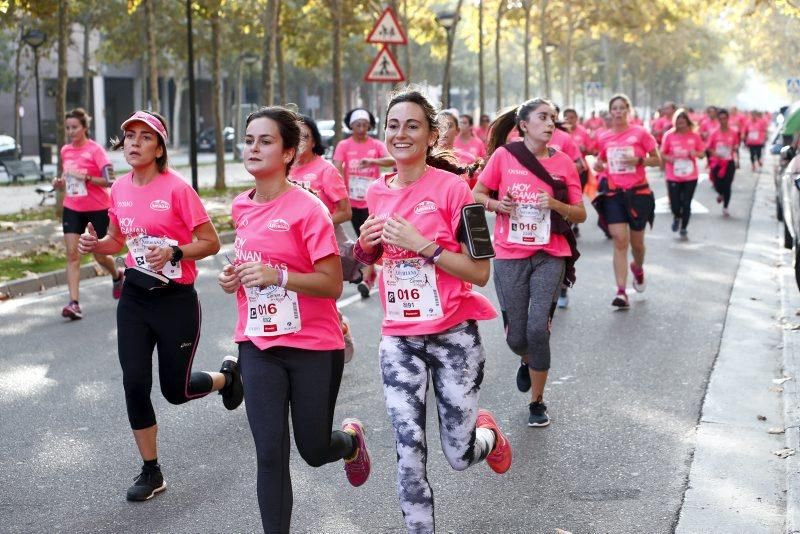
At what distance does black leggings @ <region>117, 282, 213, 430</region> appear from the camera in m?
5.53

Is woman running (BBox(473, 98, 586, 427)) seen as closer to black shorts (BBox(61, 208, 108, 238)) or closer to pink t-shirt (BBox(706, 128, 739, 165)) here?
black shorts (BBox(61, 208, 108, 238))

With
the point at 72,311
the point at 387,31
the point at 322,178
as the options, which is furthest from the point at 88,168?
the point at 387,31

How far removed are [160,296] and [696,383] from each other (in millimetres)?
4006

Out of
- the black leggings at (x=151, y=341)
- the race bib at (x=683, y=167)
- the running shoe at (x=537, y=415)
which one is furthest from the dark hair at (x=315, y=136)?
the race bib at (x=683, y=167)

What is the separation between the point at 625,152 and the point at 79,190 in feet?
16.6

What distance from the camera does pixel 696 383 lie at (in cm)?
812

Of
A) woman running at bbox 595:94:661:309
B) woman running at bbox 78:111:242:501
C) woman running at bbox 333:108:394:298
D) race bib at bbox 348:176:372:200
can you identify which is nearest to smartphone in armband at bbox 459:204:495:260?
woman running at bbox 78:111:242:501

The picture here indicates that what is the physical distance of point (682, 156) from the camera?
655 inches

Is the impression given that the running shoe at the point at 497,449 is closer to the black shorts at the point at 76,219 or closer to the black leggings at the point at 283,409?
the black leggings at the point at 283,409

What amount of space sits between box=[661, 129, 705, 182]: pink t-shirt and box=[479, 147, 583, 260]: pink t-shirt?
991 cm

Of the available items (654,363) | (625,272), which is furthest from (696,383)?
(625,272)

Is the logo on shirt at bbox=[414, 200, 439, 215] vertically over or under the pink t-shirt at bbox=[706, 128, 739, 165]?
over

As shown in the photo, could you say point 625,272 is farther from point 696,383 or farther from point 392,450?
point 392,450

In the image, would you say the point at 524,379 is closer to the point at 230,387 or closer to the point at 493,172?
the point at 493,172
